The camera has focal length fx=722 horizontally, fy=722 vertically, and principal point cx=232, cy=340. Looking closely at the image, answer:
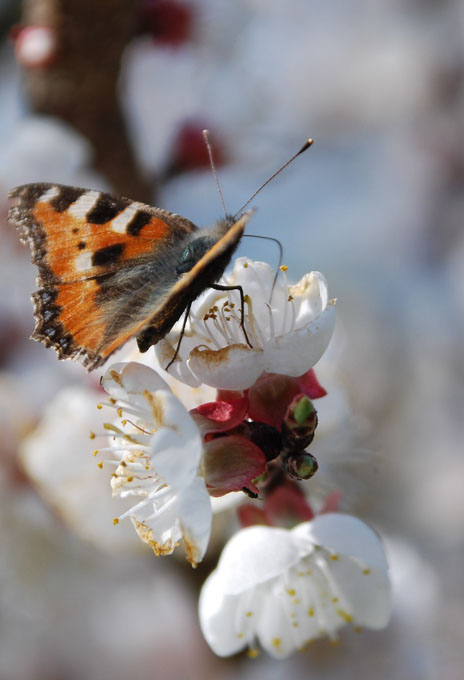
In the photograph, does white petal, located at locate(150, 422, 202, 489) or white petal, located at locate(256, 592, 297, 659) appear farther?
white petal, located at locate(256, 592, 297, 659)

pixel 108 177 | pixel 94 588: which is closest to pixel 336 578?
pixel 108 177

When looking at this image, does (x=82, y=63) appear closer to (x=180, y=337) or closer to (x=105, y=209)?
(x=105, y=209)

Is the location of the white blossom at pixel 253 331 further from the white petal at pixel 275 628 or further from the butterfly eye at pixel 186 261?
the white petal at pixel 275 628

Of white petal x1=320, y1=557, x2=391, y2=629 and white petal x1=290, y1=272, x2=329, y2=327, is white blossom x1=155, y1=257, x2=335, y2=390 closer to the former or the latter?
white petal x1=290, y1=272, x2=329, y2=327

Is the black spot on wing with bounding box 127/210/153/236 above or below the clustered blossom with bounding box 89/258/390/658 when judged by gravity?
above

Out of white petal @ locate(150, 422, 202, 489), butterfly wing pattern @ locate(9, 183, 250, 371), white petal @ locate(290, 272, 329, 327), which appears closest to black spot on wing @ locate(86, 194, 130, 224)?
butterfly wing pattern @ locate(9, 183, 250, 371)

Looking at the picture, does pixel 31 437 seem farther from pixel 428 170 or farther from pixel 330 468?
pixel 428 170

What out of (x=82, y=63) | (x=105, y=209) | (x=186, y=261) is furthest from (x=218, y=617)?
(x=82, y=63)
